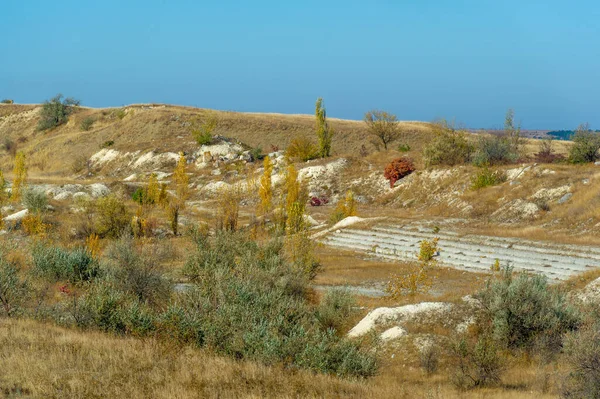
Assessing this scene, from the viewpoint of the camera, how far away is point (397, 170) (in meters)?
50.8

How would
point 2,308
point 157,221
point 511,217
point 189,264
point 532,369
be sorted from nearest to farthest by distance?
point 532,369 < point 2,308 < point 189,264 < point 511,217 < point 157,221

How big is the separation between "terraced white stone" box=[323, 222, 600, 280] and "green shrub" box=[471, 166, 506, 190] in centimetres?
1037

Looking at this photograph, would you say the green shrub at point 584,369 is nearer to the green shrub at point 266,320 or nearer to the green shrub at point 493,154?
the green shrub at point 266,320

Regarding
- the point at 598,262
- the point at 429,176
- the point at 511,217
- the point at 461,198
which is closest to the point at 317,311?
the point at 598,262

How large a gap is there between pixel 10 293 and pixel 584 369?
12587mm

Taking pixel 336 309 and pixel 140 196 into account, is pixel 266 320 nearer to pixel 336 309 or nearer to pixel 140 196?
pixel 336 309

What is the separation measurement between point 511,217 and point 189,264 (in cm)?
2230

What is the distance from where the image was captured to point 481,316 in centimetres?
1617

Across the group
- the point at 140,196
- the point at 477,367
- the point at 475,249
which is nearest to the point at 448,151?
the point at 475,249

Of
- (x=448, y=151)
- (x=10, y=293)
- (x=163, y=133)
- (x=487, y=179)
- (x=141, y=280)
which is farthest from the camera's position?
(x=163, y=133)

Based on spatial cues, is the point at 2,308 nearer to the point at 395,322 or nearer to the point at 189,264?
the point at 189,264

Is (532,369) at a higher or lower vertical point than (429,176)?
lower

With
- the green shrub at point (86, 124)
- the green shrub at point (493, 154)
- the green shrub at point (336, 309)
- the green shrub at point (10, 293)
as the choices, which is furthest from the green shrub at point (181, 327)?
the green shrub at point (86, 124)

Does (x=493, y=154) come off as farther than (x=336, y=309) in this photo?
Yes
